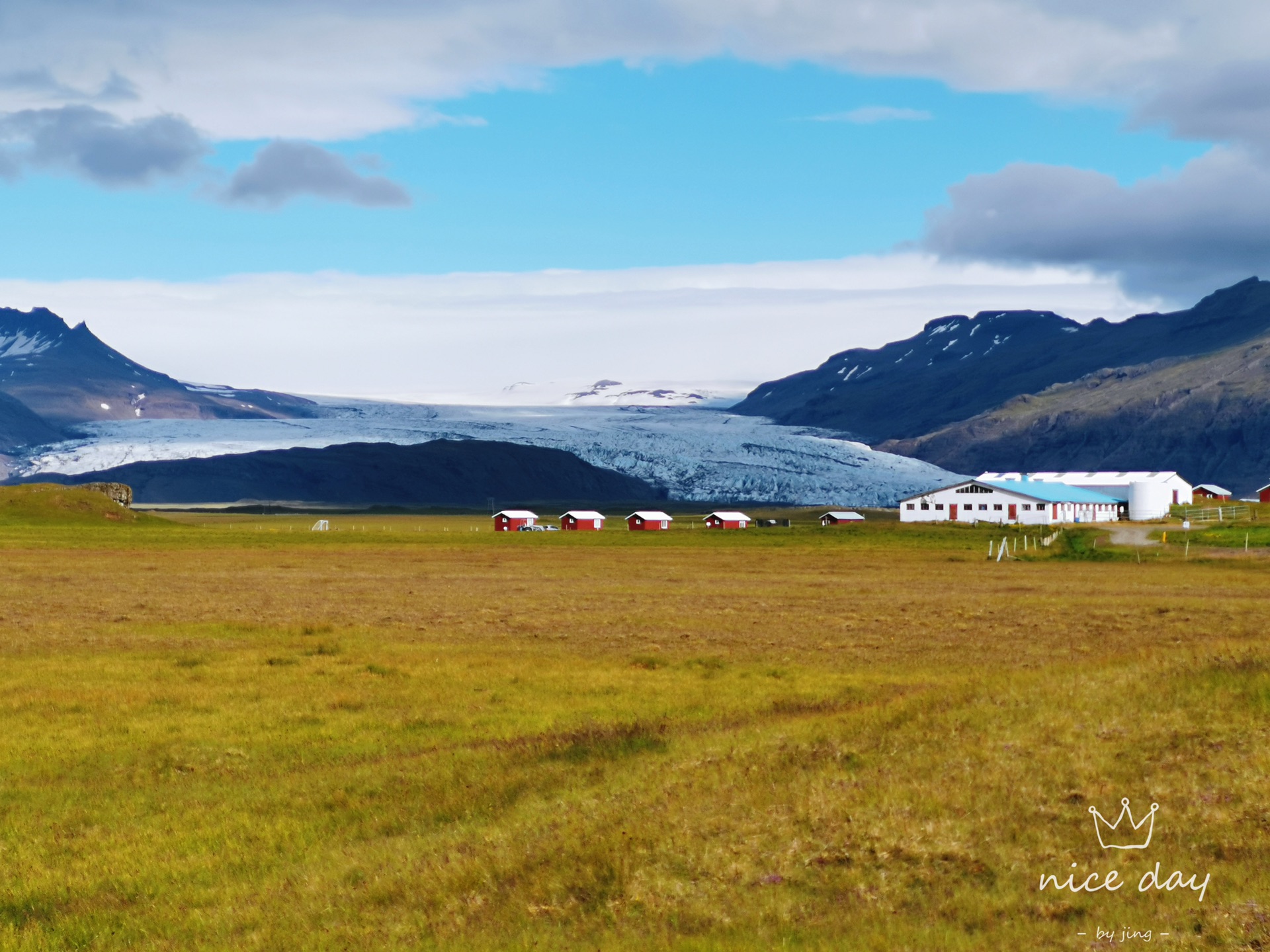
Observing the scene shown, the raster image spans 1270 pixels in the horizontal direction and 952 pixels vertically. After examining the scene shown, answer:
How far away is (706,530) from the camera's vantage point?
131 meters

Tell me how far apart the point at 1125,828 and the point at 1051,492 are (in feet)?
490

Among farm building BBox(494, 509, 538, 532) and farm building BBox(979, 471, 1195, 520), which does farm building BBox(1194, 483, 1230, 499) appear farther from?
farm building BBox(494, 509, 538, 532)

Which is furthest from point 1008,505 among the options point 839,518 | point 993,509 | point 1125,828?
point 1125,828

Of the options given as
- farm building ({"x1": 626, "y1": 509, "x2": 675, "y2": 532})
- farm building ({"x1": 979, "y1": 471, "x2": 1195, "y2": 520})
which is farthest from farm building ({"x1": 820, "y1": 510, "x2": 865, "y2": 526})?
farm building ({"x1": 979, "y1": 471, "x2": 1195, "y2": 520})

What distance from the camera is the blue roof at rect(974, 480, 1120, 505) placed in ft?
495

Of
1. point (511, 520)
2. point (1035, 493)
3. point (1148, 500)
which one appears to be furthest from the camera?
point (511, 520)

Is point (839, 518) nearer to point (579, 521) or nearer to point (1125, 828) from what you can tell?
point (579, 521)

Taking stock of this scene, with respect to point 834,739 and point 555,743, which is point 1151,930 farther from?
point 555,743

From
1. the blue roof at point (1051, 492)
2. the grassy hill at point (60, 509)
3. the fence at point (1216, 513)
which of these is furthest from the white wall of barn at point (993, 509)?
the grassy hill at point (60, 509)

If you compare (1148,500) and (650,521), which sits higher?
(1148,500)

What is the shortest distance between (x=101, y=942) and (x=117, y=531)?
106m

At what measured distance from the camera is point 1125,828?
1186cm

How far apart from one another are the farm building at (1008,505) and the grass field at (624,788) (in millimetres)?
117651

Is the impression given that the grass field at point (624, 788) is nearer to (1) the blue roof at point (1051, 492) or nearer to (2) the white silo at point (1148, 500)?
(2) the white silo at point (1148, 500)
